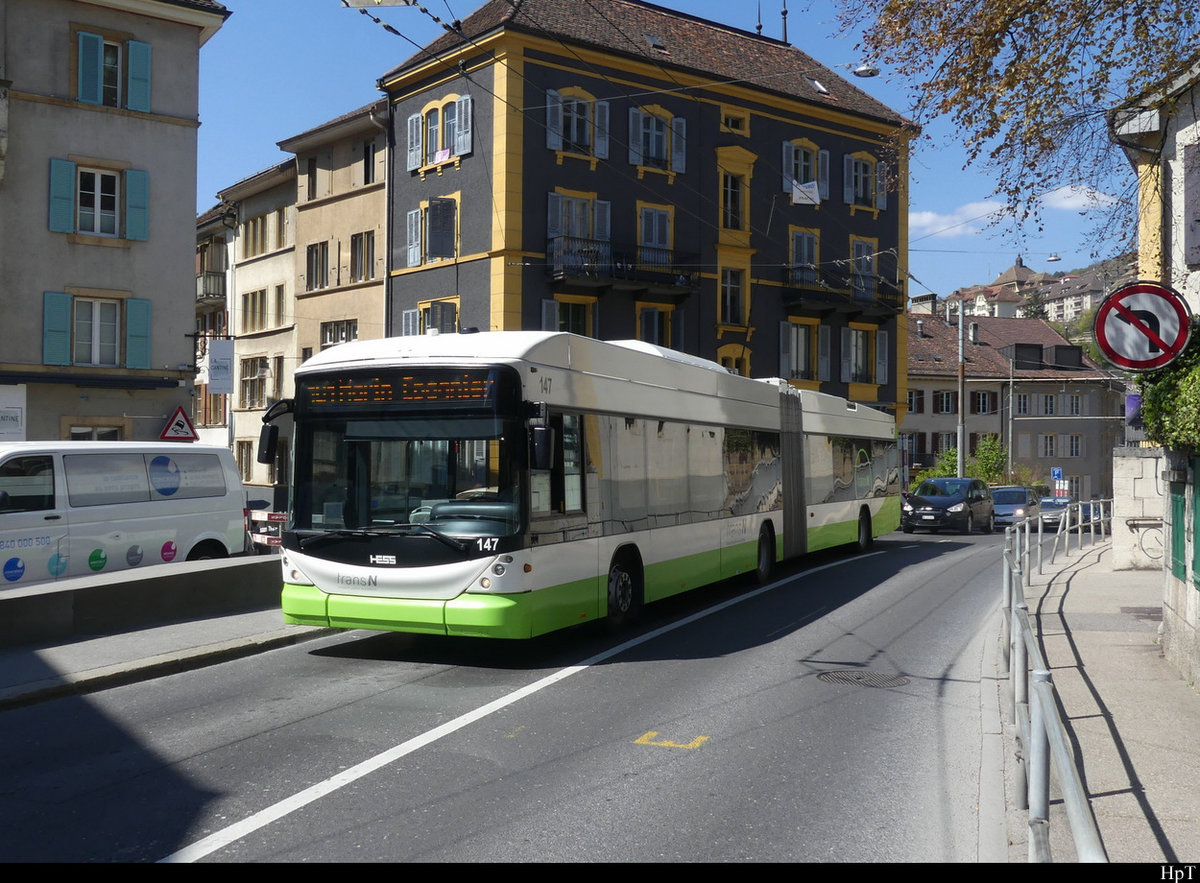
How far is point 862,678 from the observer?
32.3ft

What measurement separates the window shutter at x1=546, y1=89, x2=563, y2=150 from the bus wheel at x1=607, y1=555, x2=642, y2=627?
26395 millimetres

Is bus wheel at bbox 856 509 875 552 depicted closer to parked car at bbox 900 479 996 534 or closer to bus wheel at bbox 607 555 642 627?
parked car at bbox 900 479 996 534

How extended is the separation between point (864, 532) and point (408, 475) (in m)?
15.2

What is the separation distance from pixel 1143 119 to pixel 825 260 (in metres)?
35.7

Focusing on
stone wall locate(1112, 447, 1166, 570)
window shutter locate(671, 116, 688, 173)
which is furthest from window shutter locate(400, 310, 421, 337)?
stone wall locate(1112, 447, 1166, 570)

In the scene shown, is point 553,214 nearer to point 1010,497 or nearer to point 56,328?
point 56,328

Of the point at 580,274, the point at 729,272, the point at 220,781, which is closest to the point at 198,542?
the point at 220,781

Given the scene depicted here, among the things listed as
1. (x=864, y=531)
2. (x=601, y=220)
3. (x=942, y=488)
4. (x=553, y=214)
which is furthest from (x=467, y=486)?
(x=601, y=220)

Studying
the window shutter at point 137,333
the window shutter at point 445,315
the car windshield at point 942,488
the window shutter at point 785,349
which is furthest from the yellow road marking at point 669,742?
the window shutter at point 785,349

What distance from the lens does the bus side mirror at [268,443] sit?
10.5 meters

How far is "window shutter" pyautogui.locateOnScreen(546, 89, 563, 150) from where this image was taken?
1426 inches

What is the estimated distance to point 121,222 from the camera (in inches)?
1106

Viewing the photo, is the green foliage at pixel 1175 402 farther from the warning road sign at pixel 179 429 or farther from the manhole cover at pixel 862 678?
the warning road sign at pixel 179 429
